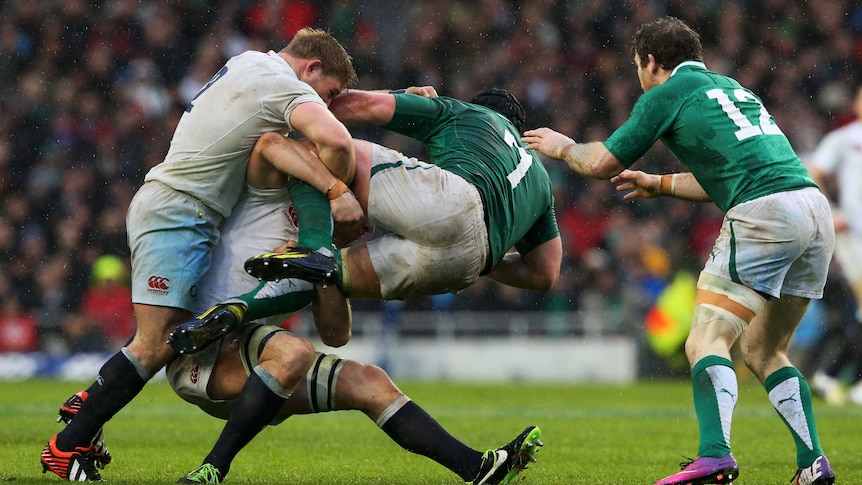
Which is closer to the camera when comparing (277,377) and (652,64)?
(277,377)

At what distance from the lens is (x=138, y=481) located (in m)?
5.11

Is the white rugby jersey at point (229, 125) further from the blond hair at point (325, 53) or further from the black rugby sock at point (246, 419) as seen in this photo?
the black rugby sock at point (246, 419)

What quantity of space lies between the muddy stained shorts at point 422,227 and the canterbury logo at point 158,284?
0.90 metres

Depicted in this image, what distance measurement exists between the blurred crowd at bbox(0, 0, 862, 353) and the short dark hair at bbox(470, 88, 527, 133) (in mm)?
10068

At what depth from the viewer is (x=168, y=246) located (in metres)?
5.29

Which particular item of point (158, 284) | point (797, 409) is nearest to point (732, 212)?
point (797, 409)

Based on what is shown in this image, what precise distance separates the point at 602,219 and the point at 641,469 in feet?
37.6

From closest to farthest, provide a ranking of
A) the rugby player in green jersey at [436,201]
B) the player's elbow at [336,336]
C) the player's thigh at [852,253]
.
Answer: the rugby player in green jersey at [436,201]
the player's elbow at [336,336]
the player's thigh at [852,253]

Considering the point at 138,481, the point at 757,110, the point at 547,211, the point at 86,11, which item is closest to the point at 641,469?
the point at 547,211

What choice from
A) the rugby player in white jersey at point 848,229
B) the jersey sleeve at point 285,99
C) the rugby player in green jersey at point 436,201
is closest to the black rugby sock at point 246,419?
the rugby player in green jersey at point 436,201

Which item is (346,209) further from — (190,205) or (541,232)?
(541,232)

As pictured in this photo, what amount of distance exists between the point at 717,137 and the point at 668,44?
1.71ft

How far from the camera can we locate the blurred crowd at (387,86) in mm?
16844

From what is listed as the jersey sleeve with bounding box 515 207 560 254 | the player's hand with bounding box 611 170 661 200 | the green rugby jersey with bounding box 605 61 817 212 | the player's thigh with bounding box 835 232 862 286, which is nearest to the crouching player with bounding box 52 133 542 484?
the jersey sleeve with bounding box 515 207 560 254
